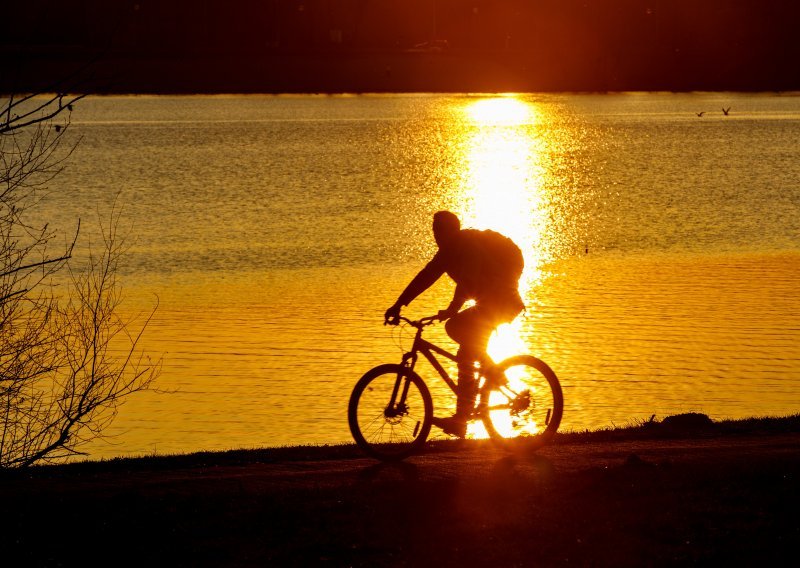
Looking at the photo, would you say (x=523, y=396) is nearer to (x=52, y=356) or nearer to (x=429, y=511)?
(x=429, y=511)

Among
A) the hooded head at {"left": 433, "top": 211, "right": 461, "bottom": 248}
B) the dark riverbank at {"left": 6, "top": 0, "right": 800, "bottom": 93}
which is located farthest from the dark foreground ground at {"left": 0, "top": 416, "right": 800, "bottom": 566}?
the dark riverbank at {"left": 6, "top": 0, "right": 800, "bottom": 93}

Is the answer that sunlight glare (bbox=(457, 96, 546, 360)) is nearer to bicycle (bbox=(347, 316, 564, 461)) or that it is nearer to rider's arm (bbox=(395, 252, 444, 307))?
bicycle (bbox=(347, 316, 564, 461))

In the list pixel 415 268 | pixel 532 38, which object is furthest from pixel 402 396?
pixel 532 38

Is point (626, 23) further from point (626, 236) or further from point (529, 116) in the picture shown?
point (626, 236)

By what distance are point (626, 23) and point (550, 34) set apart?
11368 millimetres

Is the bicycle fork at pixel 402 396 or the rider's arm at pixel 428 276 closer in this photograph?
the rider's arm at pixel 428 276

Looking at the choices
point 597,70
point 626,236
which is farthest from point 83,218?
point 597,70

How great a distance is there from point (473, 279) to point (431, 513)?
201 cm

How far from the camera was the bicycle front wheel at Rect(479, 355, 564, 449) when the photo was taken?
9719 mm

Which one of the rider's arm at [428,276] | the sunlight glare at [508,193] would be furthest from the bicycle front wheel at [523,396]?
the rider's arm at [428,276]

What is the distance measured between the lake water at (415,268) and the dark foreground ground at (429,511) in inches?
248

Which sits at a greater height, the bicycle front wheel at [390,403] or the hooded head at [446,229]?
the hooded head at [446,229]

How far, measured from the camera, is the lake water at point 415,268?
1786 centimetres

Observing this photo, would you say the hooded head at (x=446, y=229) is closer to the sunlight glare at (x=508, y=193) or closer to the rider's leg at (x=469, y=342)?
the rider's leg at (x=469, y=342)
